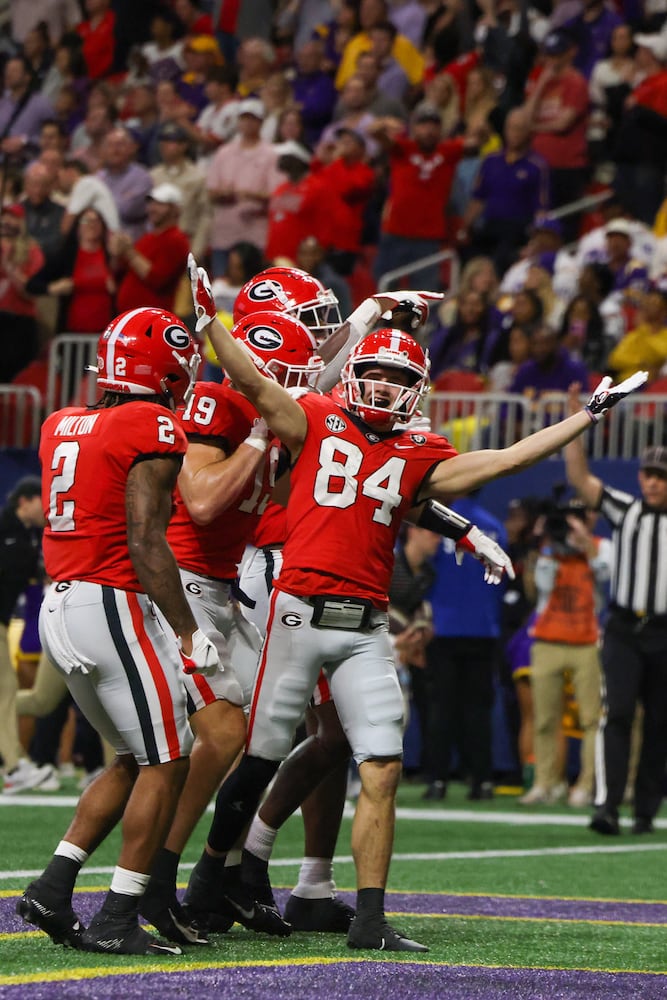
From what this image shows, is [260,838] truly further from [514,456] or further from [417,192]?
[417,192]

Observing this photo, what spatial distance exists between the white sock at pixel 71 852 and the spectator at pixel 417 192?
11008 mm

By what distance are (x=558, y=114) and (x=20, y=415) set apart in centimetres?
557

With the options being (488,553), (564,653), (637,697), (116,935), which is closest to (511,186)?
(564,653)

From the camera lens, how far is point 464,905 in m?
6.86

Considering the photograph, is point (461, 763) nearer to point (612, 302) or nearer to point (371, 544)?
point (612, 302)

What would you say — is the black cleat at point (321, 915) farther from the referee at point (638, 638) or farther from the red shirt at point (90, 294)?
the red shirt at point (90, 294)

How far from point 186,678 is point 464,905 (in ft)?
5.74

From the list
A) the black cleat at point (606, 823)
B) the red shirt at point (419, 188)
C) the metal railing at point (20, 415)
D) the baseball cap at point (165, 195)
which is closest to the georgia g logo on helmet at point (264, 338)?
the black cleat at point (606, 823)

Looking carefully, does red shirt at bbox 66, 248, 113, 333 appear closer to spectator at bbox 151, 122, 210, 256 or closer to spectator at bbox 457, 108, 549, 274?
spectator at bbox 151, 122, 210, 256

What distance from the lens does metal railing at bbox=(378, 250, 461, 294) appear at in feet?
51.4

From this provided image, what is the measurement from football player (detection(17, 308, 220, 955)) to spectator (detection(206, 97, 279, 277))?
1097 cm

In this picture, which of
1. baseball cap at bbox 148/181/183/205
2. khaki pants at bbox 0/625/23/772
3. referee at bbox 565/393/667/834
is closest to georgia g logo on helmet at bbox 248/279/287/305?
Answer: referee at bbox 565/393/667/834

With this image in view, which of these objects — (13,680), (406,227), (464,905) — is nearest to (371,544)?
(464,905)

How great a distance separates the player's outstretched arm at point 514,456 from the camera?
583 cm
